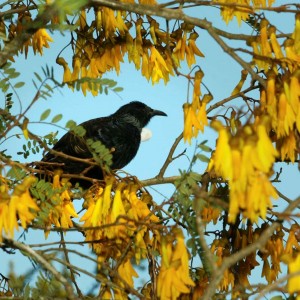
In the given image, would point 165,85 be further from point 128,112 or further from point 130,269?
point 128,112

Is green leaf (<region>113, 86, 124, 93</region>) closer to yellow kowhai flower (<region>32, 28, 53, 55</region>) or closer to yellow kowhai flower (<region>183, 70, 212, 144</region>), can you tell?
yellow kowhai flower (<region>183, 70, 212, 144</region>)

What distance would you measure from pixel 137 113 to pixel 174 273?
3.52 metres

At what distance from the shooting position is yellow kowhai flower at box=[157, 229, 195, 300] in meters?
2.47

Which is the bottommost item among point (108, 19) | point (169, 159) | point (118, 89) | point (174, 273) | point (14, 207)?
point (174, 273)

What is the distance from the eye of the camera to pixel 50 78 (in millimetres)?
2830

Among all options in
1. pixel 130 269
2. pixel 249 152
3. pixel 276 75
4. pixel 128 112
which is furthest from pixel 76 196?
pixel 128 112

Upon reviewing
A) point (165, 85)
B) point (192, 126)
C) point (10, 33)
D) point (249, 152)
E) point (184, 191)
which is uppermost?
point (10, 33)

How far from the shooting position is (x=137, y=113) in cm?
594

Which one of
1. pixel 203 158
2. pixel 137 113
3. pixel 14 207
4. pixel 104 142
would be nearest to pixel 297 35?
pixel 203 158

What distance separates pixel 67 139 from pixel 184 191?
211 cm

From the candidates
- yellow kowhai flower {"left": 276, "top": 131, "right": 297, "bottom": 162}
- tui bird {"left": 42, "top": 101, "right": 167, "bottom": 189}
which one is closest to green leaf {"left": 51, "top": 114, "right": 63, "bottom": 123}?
yellow kowhai flower {"left": 276, "top": 131, "right": 297, "bottom": 162}

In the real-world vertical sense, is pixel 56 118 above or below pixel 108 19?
below

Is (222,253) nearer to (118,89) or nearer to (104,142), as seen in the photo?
(118,89)

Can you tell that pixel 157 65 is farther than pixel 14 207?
Yes
